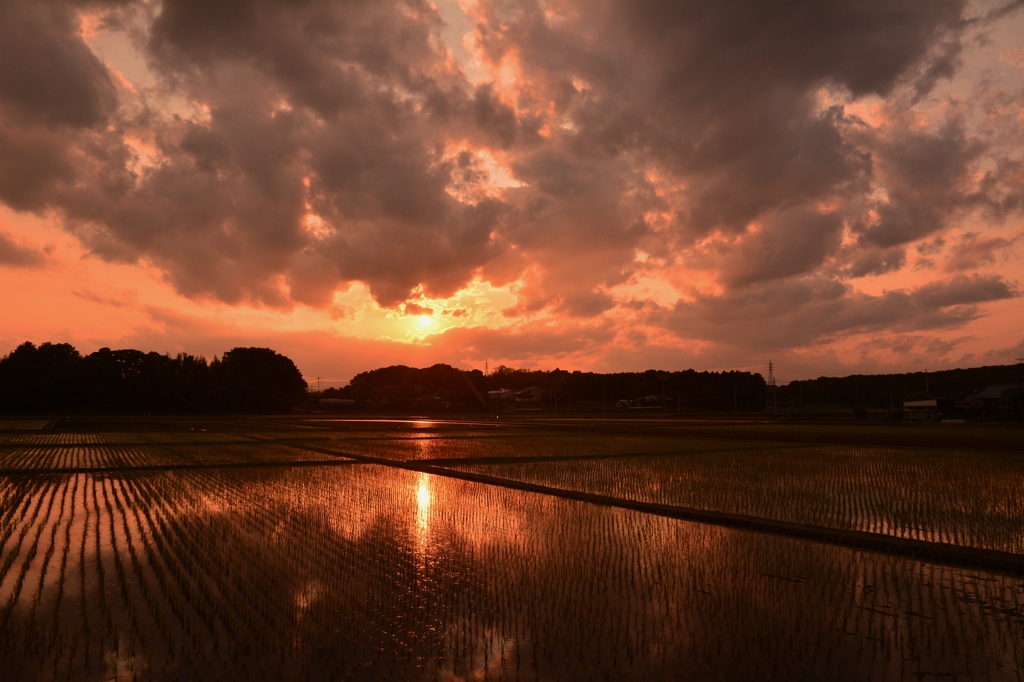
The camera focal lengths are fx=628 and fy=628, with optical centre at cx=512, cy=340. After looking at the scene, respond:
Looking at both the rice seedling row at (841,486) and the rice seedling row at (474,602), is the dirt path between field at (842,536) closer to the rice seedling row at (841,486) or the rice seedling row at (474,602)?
the rice seedling row at (474,602)

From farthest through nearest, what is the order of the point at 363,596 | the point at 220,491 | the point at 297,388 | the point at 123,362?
the point at 297,388, the point at 123,362, the point at 220,491, the point at 363,596

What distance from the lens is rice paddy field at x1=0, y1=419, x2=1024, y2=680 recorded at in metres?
5.87

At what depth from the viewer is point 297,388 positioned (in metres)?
118

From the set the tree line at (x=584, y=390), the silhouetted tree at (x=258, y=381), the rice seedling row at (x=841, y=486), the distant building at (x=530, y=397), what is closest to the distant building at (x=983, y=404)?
the tree line at (x=584, y=390)

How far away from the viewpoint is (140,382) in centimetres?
9438

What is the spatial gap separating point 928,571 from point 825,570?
1.55 m

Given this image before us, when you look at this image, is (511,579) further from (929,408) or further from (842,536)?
(929,408)

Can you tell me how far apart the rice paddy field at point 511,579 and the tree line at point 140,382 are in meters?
83.0

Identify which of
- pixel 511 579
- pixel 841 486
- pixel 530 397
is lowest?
pixel 841 486

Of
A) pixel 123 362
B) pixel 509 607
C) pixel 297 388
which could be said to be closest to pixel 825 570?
pixel 509 607

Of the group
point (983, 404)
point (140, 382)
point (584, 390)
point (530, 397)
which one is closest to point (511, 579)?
point (983, 404)

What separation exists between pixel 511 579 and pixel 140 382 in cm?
10246

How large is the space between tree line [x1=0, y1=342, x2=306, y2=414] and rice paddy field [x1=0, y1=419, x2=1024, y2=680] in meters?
83.0

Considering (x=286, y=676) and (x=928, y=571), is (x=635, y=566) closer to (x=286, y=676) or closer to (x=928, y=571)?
(x=928, y=571)
